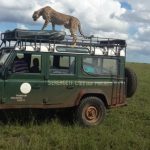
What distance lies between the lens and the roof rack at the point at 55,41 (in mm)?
10250

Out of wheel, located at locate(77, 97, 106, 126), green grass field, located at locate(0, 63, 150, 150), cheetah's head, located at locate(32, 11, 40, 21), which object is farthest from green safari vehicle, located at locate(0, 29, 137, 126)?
cheetah's head, located at locate(32, 11, 40, 21)

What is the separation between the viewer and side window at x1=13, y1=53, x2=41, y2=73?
10.0m

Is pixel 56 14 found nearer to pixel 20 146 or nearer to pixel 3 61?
pixel 3 61

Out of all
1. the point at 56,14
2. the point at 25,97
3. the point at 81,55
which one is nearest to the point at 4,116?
the point at 25,97

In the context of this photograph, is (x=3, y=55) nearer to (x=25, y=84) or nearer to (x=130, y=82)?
(x=25, y=84)

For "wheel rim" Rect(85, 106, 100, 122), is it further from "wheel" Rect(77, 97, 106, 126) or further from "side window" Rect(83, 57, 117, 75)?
"side window" Rect(83, 57, 117, 75)

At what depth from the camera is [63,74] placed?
10.5 meters

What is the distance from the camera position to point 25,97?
32.7 feet

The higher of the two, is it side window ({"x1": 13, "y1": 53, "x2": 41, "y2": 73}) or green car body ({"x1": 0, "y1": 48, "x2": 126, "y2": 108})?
side window ({"x1": 13, "y1": 53, "x2": 41, "y2": 73})

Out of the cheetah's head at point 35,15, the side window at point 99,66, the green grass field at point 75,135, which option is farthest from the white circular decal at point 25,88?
the cheetah's head at point 35,15

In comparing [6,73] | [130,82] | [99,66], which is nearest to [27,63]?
[6,73]

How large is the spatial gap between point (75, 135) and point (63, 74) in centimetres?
159

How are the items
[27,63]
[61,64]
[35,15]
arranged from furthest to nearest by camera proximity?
[35,15] → [61,64] → [27,63]

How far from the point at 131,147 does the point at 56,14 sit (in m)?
4.81
